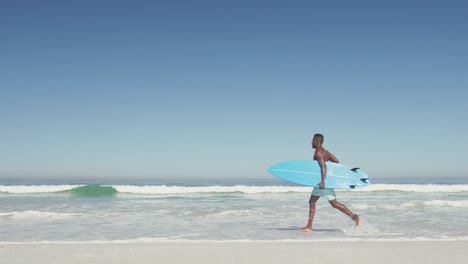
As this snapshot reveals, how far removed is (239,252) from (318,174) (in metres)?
3.29

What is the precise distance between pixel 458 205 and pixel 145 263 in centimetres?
1318

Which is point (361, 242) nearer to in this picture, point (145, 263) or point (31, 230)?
point (145, 263)

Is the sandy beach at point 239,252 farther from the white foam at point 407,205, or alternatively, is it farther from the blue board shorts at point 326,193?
the white foam at point 407,205

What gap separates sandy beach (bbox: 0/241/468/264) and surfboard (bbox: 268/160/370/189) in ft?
6.35

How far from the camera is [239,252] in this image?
17.4 ft

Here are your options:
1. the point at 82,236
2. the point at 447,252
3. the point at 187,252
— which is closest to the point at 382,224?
the point at 447,252

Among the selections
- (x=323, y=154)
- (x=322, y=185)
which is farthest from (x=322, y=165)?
(x=322, y=185)

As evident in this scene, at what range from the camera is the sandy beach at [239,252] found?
480 cm

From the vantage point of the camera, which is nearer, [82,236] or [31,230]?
[82,236]

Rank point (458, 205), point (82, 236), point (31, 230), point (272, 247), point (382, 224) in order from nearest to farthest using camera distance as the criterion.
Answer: point (272, 247) < point (82, 236) < point (31, 230) < point (382, 224) < point (458, 205)

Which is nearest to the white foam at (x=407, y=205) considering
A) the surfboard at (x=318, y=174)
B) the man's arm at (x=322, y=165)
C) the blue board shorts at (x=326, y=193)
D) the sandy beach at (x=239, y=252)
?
the surfboard at (x=318, y=174)

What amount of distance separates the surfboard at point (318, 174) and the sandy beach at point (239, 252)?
6.35 ft

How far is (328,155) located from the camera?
7676mm

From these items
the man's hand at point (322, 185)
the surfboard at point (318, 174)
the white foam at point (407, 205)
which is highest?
the surfboard at point (318, 174)
